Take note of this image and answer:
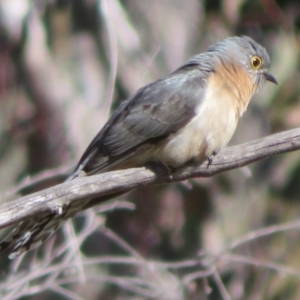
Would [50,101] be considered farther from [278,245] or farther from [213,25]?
[278,245]

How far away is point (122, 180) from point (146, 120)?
86 centimetres

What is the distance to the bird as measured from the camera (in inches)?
201

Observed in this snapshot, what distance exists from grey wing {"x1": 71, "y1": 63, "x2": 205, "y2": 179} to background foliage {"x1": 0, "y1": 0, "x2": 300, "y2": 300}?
5.35 feet

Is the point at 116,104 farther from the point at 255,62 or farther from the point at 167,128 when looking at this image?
the point at 167,128

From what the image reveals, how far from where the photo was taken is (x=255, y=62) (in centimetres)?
609

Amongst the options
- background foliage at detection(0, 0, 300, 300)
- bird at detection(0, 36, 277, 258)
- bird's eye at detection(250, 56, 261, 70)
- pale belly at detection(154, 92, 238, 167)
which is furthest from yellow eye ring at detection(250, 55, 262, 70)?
background foliage at detection(0, 0, 300, 300)

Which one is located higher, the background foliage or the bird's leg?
the background foliage

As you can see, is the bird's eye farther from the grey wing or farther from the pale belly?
the pale belly

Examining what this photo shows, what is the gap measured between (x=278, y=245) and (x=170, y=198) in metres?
1.27


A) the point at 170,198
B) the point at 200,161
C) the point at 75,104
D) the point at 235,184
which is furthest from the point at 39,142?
the point at 200,161

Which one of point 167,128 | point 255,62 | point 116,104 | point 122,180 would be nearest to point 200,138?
point 167,128

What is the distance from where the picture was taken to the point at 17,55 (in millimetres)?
7812

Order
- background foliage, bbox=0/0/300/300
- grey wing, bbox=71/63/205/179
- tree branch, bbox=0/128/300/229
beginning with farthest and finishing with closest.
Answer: background foliage, bbox=0/0/300/300 → grey wing, bbox=71/63/205/179 → tree branch, bbox=0/128/300/229

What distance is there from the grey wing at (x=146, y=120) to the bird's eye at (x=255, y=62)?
623mm
